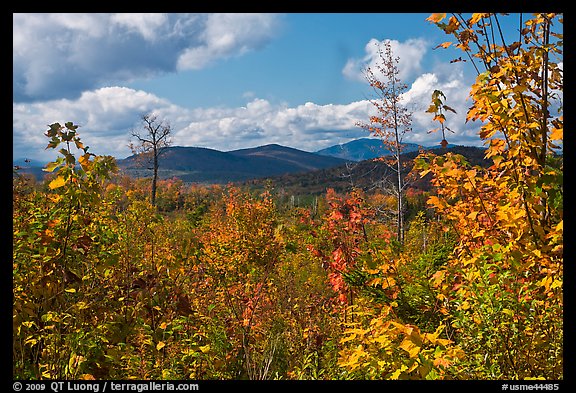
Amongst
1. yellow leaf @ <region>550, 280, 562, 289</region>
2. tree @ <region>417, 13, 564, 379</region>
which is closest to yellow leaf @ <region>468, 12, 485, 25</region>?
tree @ <region>417, 13, 564, 379</region>

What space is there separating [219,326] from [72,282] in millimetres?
1473

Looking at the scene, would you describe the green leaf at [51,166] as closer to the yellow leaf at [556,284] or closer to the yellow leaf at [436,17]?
the yellow leaf at [436,17]

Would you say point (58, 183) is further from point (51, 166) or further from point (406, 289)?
point (406, 289)

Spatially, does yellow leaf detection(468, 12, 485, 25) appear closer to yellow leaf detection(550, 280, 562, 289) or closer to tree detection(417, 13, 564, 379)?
tree detection(417, 13, 564, 379)

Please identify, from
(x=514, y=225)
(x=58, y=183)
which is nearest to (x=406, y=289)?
(x=514, y=225)

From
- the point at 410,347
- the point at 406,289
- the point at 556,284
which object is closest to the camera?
the point at 410,347

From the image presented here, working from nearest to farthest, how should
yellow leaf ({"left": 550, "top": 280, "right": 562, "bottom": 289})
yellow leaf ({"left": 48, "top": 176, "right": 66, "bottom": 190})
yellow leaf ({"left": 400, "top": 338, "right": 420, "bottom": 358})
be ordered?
yellow leaf ({"left": 400, "top": 338, "right": 420, "bottom": 358})
yellow leaf ({"left": 550, "top": 280, "right": 562, "bottom": 289})
yellow leaf ({"left": 48, "top": 176, "right": 66, "bottom": 190})

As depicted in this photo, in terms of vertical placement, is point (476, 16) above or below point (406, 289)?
above
